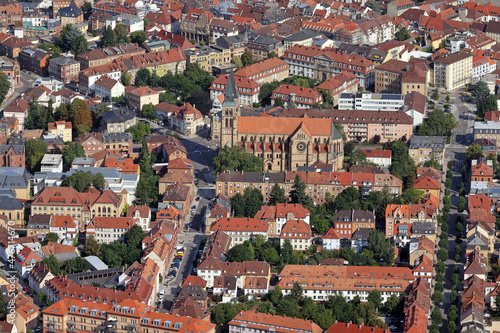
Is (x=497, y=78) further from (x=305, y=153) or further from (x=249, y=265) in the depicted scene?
(x=249, y=265)

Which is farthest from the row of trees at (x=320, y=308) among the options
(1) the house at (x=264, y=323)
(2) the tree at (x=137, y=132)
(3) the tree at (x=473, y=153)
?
(2) the tree at (x=137, y=132)

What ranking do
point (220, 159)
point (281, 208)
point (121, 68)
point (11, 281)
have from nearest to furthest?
point (11, 281)
point (281, 208)
point (220, 159)
point (121, 68)

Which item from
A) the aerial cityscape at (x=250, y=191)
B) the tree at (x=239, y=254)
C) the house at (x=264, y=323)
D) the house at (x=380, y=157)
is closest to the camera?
the house at (x=264, y=323)

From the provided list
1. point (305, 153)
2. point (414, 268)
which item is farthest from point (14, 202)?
point (414, 268)

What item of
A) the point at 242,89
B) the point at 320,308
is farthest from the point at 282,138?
the point at 320,308

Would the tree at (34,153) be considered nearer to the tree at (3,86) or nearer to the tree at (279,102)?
the tree at (3,86)

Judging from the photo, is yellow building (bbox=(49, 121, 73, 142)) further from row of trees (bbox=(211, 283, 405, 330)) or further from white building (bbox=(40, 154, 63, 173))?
row of trees (bbox=(211, 283, 405, 330))

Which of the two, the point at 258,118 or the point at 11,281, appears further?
the point at 258,118
